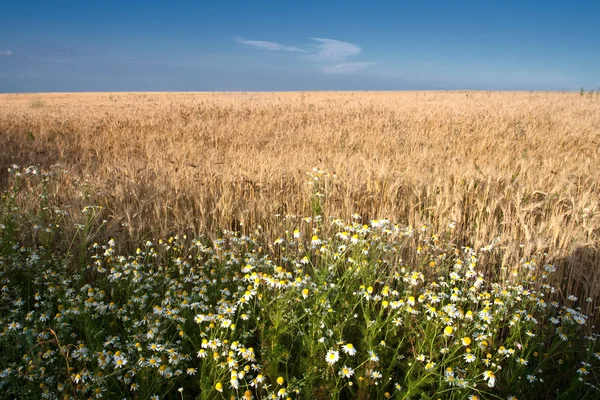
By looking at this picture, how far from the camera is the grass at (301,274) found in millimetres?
2023

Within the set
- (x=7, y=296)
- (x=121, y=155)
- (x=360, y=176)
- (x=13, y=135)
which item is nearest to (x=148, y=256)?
(x=7, y=296)

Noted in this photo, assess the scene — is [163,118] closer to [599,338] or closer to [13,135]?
[13,135]

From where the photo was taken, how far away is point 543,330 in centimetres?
257

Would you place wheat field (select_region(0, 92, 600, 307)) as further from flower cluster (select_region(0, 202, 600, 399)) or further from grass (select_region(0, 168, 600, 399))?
flower cluster (select_region(0, 202, 600, 399))

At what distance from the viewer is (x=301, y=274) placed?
2.63 meters

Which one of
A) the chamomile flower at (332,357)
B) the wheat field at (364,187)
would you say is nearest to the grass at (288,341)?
the chamomile flower at (332,357)

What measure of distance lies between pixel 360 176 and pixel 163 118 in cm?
864

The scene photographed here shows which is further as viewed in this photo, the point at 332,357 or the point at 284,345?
the point at 284,345

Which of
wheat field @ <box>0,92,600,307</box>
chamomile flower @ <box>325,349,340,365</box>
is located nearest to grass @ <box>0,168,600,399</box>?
chamomile flower @ <box>325,349,340,365</box>

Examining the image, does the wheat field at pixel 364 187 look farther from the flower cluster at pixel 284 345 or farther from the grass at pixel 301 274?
the flower cluster at pixel 284 345

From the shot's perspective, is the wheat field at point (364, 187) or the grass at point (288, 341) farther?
the wheat field at point (364, 187)

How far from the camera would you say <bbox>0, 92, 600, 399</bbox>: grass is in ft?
6.64

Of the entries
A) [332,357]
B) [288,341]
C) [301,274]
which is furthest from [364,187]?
[332,357]

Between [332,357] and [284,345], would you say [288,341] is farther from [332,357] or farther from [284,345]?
[332,357]
